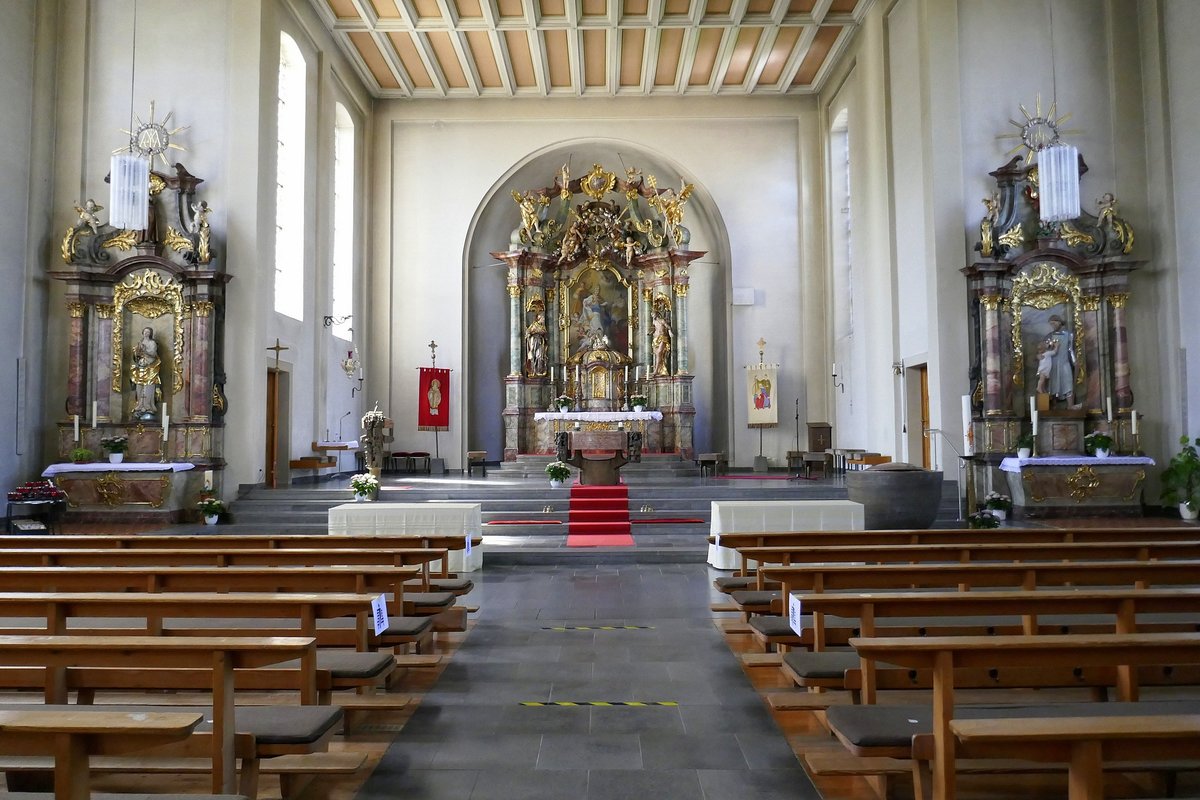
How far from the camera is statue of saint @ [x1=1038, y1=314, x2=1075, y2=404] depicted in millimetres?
12125

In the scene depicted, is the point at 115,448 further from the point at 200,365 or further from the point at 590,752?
the point at 590,752

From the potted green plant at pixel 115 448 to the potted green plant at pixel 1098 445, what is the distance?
13365 millimetres

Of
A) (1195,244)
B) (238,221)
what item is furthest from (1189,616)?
(238,221)

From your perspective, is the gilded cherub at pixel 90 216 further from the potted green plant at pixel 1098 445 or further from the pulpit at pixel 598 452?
the potted green plant at pixel 1098 445

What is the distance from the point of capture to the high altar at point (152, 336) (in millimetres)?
11906

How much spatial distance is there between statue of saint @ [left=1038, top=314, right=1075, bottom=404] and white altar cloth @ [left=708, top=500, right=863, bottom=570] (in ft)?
18.6

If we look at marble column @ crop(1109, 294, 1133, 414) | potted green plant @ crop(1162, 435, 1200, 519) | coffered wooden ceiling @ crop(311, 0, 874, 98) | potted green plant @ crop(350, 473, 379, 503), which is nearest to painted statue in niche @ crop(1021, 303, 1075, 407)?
marble column @ crop(1109, 294, 1133, 414)

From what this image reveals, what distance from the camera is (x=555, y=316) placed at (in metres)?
19.0

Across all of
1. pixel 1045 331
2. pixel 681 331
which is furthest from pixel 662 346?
pixel 1045 331

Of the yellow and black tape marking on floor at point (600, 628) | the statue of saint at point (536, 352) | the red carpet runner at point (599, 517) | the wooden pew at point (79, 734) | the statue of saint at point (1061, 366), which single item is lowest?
the yellow and black tape marking on floor at point (600, 628)

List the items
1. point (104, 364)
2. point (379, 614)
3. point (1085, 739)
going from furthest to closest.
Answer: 1. point (104, 364)
2. point (379, 614)
3. point (1085, 739)

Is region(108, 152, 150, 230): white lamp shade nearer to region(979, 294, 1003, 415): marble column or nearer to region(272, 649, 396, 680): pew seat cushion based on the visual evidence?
region(272, 649, 396, 680): pew seat cushion

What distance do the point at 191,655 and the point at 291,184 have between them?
13.5 metres

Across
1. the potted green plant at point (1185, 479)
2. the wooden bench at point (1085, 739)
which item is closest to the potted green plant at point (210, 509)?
the wooden bench at point (1085, 739)
